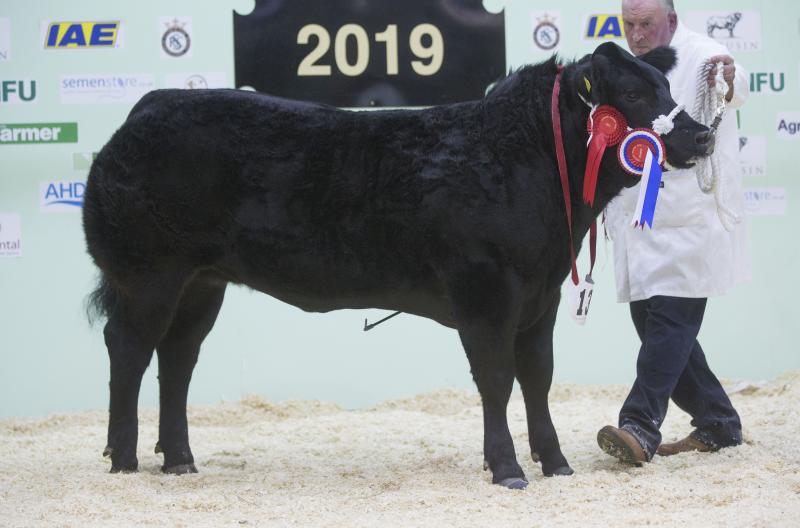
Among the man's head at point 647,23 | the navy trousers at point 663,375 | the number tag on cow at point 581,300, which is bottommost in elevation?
the navy trousers at point 663,375

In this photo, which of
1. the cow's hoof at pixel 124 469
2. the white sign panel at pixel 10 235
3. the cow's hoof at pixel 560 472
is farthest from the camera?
the white sign panel at pixel 10 235

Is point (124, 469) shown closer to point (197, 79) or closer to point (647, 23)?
point (647, 23)

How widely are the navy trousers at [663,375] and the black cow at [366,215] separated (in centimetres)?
42

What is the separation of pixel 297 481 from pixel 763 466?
1.73 metres

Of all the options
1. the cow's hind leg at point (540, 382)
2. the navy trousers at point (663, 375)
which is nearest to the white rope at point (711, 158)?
the navy trousers at point (663, 375)

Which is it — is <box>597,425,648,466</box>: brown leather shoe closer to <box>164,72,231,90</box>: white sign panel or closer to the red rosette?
the red rosette

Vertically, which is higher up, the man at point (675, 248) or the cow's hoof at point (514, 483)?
the man at point (675, 248)

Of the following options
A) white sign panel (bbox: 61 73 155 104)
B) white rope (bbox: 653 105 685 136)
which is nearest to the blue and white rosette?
white rope (bbox: 653 105 685 136)

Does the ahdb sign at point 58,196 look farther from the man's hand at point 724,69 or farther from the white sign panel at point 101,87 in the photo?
A: the man's hand at point 724,69

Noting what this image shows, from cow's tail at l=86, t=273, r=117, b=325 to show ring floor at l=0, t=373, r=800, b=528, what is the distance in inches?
25.3

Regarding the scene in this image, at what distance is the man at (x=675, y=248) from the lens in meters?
4.17

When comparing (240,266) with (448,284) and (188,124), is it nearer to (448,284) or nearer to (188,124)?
(188,124)

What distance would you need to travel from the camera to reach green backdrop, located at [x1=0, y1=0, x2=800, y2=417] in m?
6.25

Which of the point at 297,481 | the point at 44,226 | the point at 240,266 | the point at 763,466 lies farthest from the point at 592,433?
the point at 44,226
